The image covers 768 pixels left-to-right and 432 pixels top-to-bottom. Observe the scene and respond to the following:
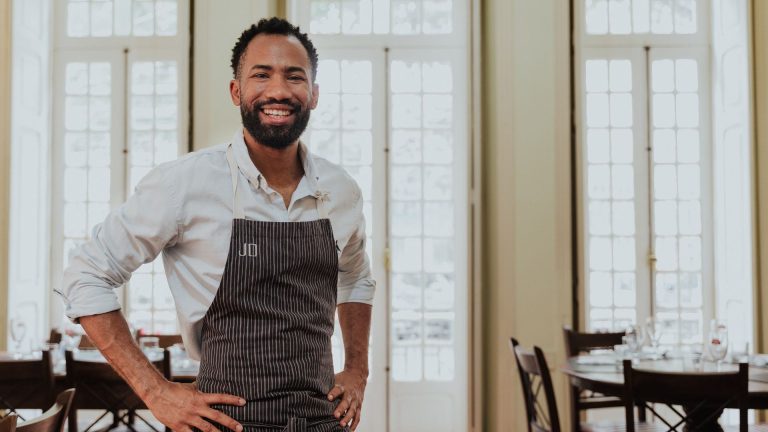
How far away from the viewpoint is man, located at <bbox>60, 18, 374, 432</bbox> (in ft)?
4.95

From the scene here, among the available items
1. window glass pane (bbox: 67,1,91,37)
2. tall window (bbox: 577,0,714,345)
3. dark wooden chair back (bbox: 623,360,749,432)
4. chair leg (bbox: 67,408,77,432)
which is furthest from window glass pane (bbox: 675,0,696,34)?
chair leg (bbox: 67,408,77,432)

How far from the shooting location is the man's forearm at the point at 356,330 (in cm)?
187

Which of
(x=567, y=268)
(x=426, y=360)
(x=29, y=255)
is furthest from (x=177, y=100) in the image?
(x=567, y=268)

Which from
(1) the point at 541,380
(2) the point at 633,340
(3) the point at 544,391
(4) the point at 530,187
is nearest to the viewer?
(1) the point at 541,380

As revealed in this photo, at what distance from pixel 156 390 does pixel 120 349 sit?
98mm

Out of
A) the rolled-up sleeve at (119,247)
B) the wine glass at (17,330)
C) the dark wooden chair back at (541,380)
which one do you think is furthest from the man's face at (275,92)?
the wine glass at (17,330)

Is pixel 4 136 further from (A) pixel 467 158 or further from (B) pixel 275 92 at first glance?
(B) pixel 275 92

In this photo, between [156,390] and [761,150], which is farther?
[761,150]

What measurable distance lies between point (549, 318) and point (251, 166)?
13.1 feet

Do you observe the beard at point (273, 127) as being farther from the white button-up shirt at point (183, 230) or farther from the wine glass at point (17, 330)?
the wine glass at point (17, 330)

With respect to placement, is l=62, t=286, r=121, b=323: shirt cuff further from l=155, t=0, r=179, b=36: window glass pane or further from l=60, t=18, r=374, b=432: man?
l=155, t=0, r=179, b=36: window glass pane

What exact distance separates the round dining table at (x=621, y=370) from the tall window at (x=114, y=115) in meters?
2.95

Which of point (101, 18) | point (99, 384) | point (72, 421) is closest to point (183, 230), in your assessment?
point (99, 384)

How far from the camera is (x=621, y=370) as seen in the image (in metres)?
3.75
